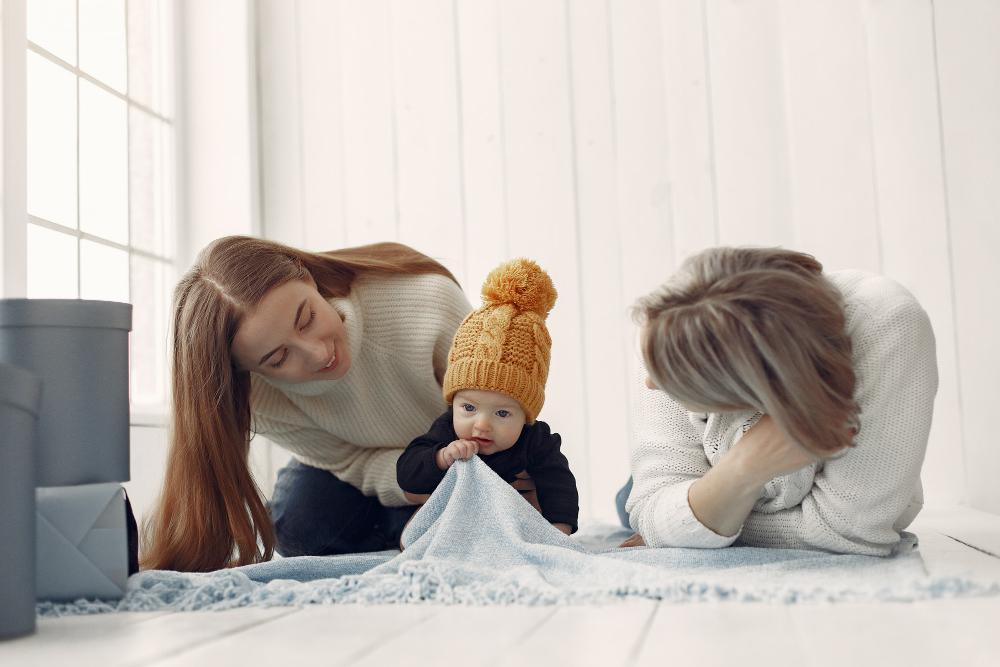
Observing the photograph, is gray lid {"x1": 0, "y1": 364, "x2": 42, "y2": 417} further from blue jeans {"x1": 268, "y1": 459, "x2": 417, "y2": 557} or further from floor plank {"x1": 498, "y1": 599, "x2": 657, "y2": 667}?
blue jeans {"x1": 268, "y1": 459, "x2": 417, "y2": 557}

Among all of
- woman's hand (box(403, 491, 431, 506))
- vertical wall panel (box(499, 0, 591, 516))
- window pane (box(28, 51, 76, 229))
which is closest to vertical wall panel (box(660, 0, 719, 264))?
vertical wall panel (box(499, 0, 591, 516))

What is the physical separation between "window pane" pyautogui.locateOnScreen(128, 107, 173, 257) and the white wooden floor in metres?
1.63

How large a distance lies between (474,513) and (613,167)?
4.48 feet

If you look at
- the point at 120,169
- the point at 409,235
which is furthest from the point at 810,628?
the point at 120,169

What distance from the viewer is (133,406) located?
7.49 ft

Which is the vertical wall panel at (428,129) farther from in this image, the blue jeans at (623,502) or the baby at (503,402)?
the baby at (503,402)

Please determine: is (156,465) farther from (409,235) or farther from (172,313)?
(409,235)

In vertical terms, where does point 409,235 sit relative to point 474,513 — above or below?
above

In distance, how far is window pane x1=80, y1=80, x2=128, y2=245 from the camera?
2.14m

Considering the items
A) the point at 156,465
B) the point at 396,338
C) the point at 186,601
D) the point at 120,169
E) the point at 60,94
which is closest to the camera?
the point at 186,601

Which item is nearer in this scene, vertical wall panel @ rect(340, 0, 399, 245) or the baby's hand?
the baby's hand

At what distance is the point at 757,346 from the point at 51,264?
5.42ft

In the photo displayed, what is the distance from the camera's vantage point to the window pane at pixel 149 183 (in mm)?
2408

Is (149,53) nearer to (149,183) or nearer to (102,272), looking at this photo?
(149,183)
